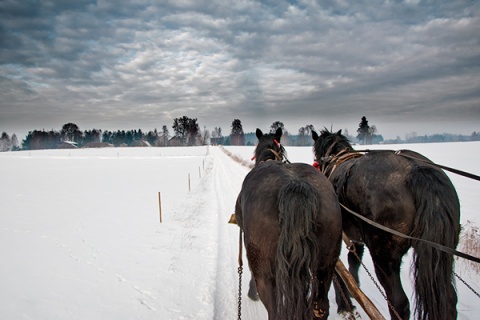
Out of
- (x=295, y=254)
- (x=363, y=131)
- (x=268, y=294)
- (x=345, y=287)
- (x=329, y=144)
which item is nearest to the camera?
(x=295, y=254)

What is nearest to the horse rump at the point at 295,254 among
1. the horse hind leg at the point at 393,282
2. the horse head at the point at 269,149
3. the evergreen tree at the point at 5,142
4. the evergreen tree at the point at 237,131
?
the horse hind leg at the point at 393,282

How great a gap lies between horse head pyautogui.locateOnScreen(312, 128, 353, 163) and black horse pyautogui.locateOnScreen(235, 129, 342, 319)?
2271mm

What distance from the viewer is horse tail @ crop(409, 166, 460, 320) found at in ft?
8.77

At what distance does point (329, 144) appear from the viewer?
17.1 ft

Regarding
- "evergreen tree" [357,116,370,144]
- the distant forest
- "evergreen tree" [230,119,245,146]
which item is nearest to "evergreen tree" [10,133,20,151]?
the distant forest

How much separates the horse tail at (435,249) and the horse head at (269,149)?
7.11 ft

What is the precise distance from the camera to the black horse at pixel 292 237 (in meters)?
2.38

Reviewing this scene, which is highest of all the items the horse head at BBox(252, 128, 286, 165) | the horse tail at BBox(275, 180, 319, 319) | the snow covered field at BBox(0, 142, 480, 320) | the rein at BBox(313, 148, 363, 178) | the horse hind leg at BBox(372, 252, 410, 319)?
the horse head at BBox(252, 128, 286, 165)

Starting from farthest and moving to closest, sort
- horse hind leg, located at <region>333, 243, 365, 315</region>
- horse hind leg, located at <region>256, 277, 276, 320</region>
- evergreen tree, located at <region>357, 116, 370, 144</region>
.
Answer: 1. evergreen tree, located at <region>357, 116, 370, 144</region>
2. horse hind leg, located at <region>333, 243, 365, 315</region>
3. horse hind leg, located at <region>256, 277, 276, 320</region>

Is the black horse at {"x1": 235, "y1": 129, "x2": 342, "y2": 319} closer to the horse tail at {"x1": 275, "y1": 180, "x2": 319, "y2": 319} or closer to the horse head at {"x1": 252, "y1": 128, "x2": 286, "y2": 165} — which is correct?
the horse tail at {"x1": 275, "y1": 180, "x2": 319, "y2": 319}

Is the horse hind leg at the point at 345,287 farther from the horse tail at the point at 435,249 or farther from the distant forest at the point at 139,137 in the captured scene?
the distant forest at the point at 139,137

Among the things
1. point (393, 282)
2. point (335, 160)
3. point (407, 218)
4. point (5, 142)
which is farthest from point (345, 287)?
point (5, 142)

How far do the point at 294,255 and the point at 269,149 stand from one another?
2.47 m

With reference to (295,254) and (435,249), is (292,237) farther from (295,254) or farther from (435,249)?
(435,249)
